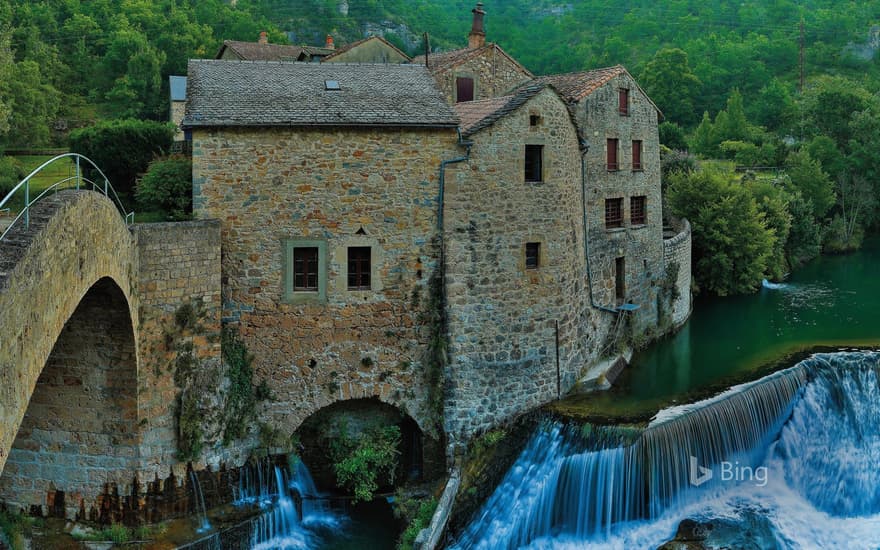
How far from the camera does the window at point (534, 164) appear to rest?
57.7ft

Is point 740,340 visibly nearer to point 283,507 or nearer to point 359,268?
point 359,268

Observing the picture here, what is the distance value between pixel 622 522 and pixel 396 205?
8068mm

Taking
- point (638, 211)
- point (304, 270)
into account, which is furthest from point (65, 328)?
point (638, 211)

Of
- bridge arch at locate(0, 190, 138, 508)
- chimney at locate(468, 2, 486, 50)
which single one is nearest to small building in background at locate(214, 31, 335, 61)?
chimney at locate(468, 2, 486, 50)

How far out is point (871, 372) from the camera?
1916 cm

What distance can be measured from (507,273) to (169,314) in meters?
7.12

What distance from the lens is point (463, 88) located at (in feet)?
76.8

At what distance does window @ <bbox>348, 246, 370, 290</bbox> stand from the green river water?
17.3ft

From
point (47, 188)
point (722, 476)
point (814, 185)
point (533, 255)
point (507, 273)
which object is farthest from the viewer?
point (814, 185)

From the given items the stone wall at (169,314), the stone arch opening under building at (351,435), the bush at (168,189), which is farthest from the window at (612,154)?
the stone wall at (169,314)

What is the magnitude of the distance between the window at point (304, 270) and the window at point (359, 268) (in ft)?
1.82

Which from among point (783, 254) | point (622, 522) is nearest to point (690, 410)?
point (622, 522)

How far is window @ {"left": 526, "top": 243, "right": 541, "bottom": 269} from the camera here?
17.5 metres

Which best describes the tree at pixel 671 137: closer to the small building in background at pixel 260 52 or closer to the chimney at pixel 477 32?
the small building in background at pixel 260 52
